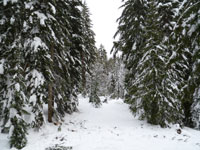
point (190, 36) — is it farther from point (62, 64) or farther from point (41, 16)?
point (62, 64)

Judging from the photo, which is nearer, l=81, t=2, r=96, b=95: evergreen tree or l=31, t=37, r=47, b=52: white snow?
l=31, t=37, r=47, b=52: white snow

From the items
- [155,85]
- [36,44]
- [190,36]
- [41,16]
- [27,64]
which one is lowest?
[155,85]

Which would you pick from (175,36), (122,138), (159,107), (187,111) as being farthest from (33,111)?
(187,111)

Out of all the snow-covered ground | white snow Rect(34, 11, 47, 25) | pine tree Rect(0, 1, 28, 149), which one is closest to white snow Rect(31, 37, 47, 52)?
pine tree Rect(0, 1, 28, 149)

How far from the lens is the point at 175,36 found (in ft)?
17.0

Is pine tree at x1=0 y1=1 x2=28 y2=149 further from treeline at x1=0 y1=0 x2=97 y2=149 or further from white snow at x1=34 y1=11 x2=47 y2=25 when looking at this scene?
white snow at x1=34 y1=11 x2=47 y2=25

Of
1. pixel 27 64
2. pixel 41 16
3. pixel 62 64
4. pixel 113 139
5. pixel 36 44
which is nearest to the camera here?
pixel 113 139

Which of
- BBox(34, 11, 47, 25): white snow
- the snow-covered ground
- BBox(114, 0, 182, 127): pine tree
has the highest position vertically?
BBox(34, 11, 47, 25): white snow

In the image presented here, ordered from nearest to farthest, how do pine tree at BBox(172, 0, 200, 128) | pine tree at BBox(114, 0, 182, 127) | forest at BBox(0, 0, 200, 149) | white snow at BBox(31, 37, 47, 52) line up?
pine tree at BBox(172, 0, 200, 128) < forest at BBox(0, 0, 200, 149) < white snow at BBox(31, 37, 47, 52) < pine tree at BBox(114, 0, 182, 127)

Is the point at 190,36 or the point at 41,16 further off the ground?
the point at 41,16

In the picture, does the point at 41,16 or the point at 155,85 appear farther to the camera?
the point at 155,85

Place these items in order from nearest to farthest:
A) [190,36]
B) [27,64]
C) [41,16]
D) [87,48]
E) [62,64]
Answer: [190,36]
[41,16]
[27,64]
[62,64]
[87,48]

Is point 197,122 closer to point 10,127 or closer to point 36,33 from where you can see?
point 10,127

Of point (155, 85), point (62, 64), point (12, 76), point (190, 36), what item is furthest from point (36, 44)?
point (155, 85)
